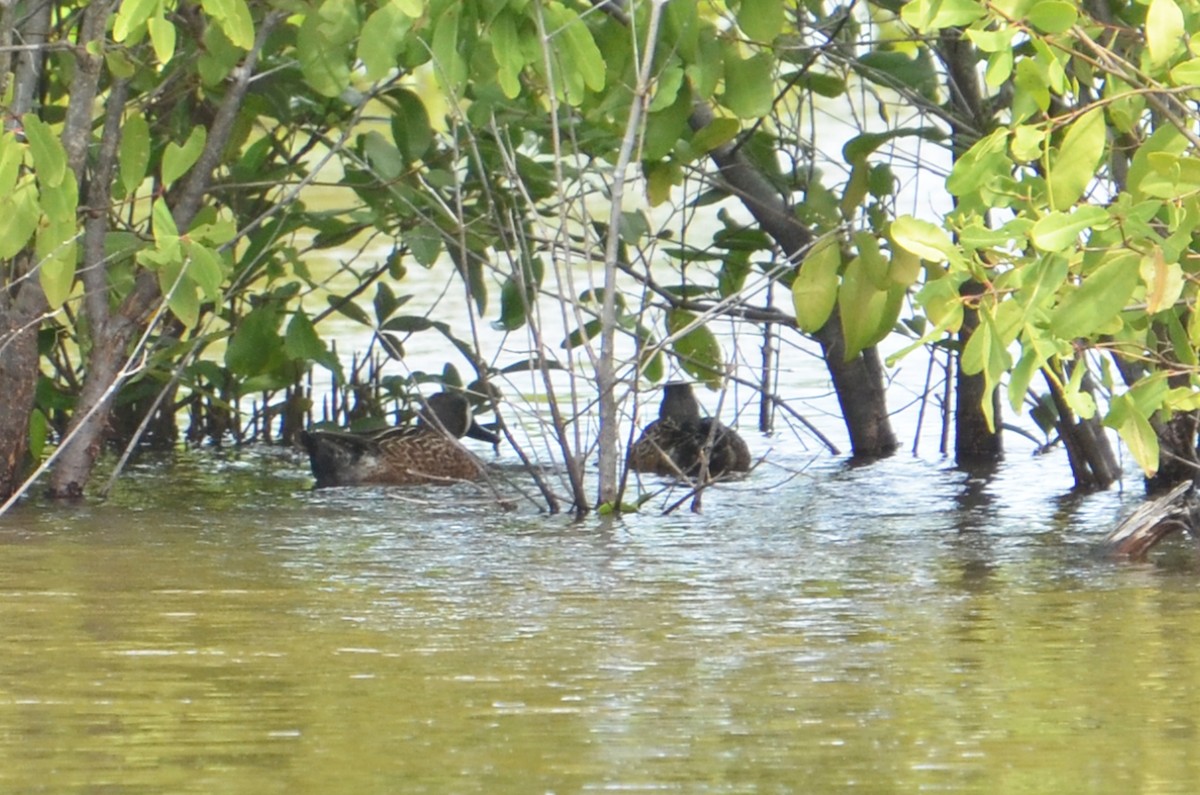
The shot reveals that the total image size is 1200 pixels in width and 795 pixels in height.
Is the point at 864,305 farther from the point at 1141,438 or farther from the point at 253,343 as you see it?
the point at 253,343

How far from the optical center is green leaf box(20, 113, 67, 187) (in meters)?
5.04

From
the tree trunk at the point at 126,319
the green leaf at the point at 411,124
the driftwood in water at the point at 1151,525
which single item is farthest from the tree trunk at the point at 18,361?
the driftwood in water at the point at 1151,525

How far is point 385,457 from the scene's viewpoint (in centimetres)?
714

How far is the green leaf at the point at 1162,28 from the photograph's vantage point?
3.71 meters

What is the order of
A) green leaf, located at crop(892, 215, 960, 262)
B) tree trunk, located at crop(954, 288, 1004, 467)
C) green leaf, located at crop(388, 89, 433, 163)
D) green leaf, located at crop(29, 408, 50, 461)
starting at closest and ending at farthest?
green leaf, located at crop(892, 215, 960, 262), green leaf, located at crop(388, 89, 433, 163), green leaf, located at crop(29, 408, 50, 461), tree trunk, located at crop(954, 288, 1004, 467)

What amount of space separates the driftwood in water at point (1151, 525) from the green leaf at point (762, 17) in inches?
61.1

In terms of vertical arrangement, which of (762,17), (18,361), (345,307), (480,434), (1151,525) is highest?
(762,17)

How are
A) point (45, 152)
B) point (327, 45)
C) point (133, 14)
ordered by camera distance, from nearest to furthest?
point (133, 14), point (45, 152), point (327, 45)

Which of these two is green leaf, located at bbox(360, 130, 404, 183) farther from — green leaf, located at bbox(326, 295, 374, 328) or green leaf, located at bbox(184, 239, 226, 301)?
green leaf, located at bbox(326, 295, 374, 328)

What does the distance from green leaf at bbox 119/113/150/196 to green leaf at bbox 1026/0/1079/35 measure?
2.80 metres

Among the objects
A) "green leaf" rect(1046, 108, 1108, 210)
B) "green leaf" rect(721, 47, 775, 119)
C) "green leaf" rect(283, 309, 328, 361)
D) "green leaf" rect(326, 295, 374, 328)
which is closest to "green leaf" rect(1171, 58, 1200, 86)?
"green leaf" rect(1046, 108, 1108, 210)

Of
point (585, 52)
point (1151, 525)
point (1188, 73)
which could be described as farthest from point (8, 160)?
point (1151, 525)

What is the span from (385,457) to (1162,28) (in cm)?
395

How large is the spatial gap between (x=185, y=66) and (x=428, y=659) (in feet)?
9.34
